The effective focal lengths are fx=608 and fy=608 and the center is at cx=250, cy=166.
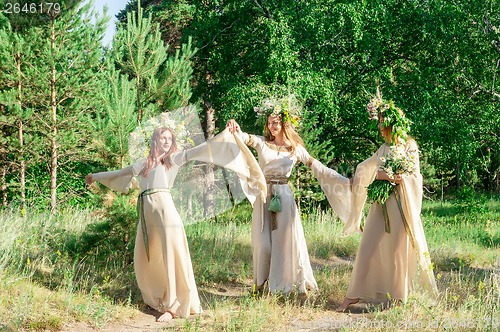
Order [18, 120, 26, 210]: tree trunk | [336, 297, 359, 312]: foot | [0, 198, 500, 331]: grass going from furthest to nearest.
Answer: [18, 120, 26, 210]: tree trunk
[336, 297, 359, 312]: foot
[0, 198, 500, 331]: grass

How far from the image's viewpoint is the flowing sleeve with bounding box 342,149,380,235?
7.14 meters

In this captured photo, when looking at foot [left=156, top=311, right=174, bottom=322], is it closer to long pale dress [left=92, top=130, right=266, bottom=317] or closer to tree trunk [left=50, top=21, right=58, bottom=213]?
long pale dress [left=92, top=130, right=266, bottom=317]

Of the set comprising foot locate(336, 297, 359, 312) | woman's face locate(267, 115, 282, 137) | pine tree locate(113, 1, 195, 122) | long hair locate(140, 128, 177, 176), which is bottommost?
foot locate(336, 297, 359, 312)

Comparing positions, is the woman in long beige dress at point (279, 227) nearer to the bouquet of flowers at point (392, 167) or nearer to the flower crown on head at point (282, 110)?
the flower crown on head at point (282, 110)

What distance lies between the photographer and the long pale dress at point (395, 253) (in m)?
6.58

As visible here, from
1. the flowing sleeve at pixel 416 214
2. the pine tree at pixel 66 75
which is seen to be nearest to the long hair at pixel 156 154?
the flowing sleeve at pixel 416 214

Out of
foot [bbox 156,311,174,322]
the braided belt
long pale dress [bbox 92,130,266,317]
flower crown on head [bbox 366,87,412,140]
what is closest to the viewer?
foot [bbox 156,311,174,322]

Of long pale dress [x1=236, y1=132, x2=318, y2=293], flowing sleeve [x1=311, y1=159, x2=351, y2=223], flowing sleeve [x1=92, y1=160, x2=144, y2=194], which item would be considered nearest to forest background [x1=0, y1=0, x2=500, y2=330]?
flowing sleeve [x1=92, y1=160, x2=144, y2=194]

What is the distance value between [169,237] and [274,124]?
1901mm

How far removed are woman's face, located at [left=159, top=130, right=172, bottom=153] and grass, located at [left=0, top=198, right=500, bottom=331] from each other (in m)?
1.48

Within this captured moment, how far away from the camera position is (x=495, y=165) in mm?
28500

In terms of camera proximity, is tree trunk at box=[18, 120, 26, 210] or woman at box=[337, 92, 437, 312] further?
tree trunk at box=[18, 120, 26, 210]

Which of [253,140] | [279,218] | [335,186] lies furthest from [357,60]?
[279,218]

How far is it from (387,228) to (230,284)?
2.65m
